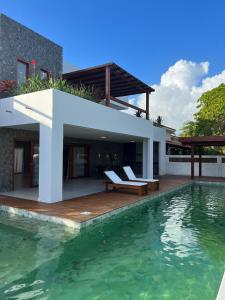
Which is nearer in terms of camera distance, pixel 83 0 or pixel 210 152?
pixel 83 0

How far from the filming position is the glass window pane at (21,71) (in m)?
12.8

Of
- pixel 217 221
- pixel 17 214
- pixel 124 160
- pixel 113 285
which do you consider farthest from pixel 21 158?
pixel 113 285

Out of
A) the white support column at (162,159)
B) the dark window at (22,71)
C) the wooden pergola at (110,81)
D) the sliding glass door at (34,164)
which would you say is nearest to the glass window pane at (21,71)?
the dark window at (22,71)

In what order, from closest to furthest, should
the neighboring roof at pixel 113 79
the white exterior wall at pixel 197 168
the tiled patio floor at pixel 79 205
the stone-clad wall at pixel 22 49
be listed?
the tiled patio floor at pixel 79 205, the stone-clad wall at pixel 22 49, the neighboring roof at pixel 113 79, the white exterior wall at pixel 197 168

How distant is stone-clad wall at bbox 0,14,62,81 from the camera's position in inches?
472

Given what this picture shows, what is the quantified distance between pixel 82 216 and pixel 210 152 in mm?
20924

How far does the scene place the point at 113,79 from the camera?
1431 centimetres

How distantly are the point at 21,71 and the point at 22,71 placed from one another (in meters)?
0.07

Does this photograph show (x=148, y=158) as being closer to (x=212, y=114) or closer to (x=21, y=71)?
(x=21, y=71)

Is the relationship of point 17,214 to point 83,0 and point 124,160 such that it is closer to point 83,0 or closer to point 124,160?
point 83,0

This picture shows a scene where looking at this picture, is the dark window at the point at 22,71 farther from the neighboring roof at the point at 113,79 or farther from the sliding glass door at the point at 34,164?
the sliding glass door at the point at 34,164

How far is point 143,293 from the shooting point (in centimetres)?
400

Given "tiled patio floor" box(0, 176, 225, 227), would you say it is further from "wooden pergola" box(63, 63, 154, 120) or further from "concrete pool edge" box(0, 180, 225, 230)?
"wooden pergola" box(63, 63, 154, 120)

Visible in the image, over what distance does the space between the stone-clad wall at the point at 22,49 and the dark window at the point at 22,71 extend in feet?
0.63
